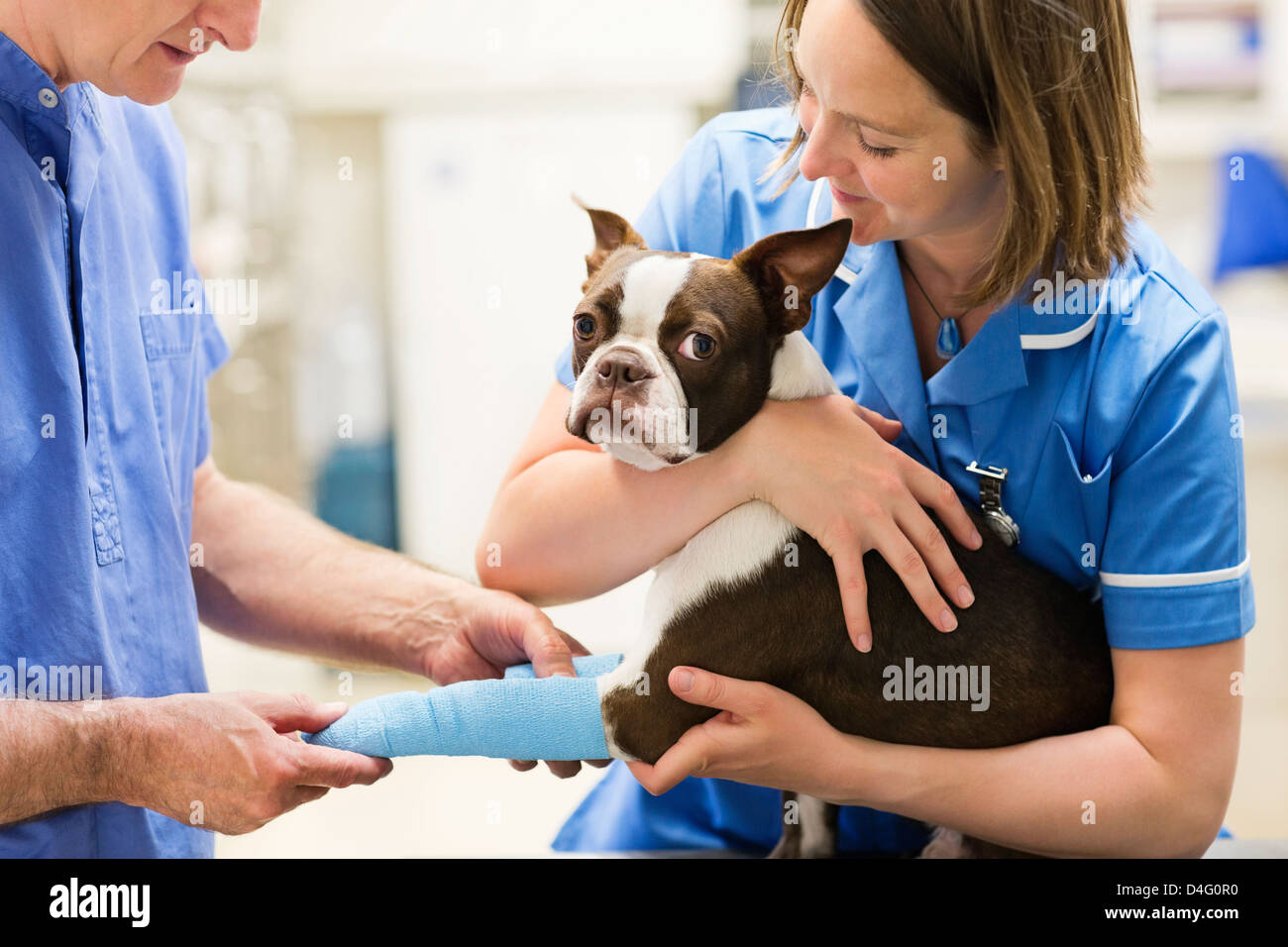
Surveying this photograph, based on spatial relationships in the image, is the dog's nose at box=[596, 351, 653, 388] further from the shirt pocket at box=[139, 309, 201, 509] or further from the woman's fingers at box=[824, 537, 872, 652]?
the shirt pocket at box=[139, 309, 201, 509]

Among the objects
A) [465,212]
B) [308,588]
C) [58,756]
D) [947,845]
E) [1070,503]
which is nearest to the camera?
[58,756]

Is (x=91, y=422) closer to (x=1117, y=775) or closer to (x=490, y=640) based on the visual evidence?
(x=490, y=640)

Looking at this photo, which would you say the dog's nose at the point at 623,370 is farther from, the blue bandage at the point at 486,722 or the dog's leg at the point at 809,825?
the dog's leg at the point at 809,825

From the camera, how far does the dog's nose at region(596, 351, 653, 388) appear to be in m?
0.91

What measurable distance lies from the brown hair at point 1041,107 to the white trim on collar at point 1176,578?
0.89 ft

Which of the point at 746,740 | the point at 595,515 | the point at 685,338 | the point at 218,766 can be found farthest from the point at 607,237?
the point at 218,766

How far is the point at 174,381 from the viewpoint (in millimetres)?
1132

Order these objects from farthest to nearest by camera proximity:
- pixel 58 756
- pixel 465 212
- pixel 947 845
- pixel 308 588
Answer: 1. pixel 465 212
2. pixel 308 588
3. pixel 947 845
4. pixel 58 756

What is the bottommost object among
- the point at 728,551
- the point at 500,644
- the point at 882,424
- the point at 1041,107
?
the point at 500,644

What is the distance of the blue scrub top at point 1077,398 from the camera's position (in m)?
0.93

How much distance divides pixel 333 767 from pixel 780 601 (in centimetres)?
43

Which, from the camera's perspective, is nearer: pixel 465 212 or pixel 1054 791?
pixel 1054 791
